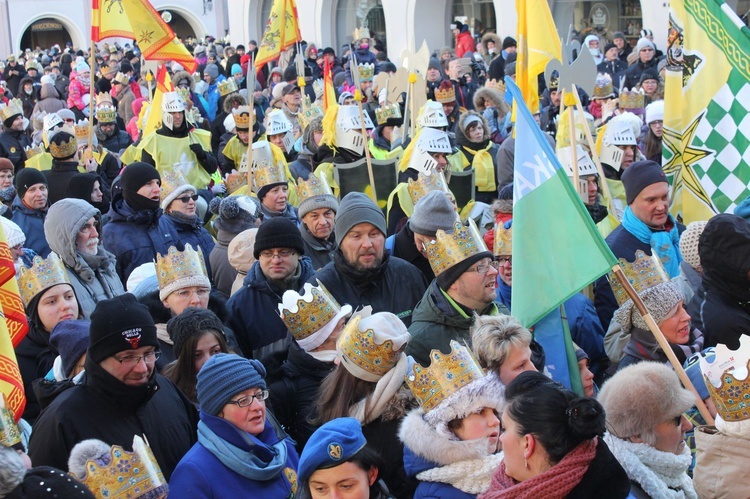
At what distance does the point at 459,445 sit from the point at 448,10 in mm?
25123

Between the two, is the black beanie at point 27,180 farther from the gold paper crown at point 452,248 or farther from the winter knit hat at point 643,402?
the winter knit hat at point 643,402

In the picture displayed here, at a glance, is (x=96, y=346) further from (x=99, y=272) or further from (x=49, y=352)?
(x=99, y=272)

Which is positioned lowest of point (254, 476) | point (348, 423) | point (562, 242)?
point (254, 476)

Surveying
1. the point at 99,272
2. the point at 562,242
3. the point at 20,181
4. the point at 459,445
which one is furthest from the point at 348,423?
the point at 20,181

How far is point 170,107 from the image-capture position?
10.2 metres

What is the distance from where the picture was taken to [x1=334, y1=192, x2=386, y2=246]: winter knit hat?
5289mm

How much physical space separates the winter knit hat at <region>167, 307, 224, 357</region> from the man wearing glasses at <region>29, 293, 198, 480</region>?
1.25ft

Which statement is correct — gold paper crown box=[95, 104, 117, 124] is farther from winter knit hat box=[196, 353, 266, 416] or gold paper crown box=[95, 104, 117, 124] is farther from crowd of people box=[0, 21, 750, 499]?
winter knit hat box=[196, 353, 266, 416]

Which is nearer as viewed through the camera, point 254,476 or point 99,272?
point 254,476

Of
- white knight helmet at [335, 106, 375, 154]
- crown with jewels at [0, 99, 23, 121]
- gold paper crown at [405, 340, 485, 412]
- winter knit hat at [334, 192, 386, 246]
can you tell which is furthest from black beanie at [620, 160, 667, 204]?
crown with jewels at [0, 99, 23, 121]

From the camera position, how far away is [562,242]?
14.1ft

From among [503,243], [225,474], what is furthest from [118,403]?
[503,243]

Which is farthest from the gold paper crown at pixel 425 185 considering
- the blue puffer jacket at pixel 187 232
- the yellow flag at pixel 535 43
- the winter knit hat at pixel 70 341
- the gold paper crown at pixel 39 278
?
the winter knit hat at pixel 70 341

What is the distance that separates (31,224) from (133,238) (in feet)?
3.46
